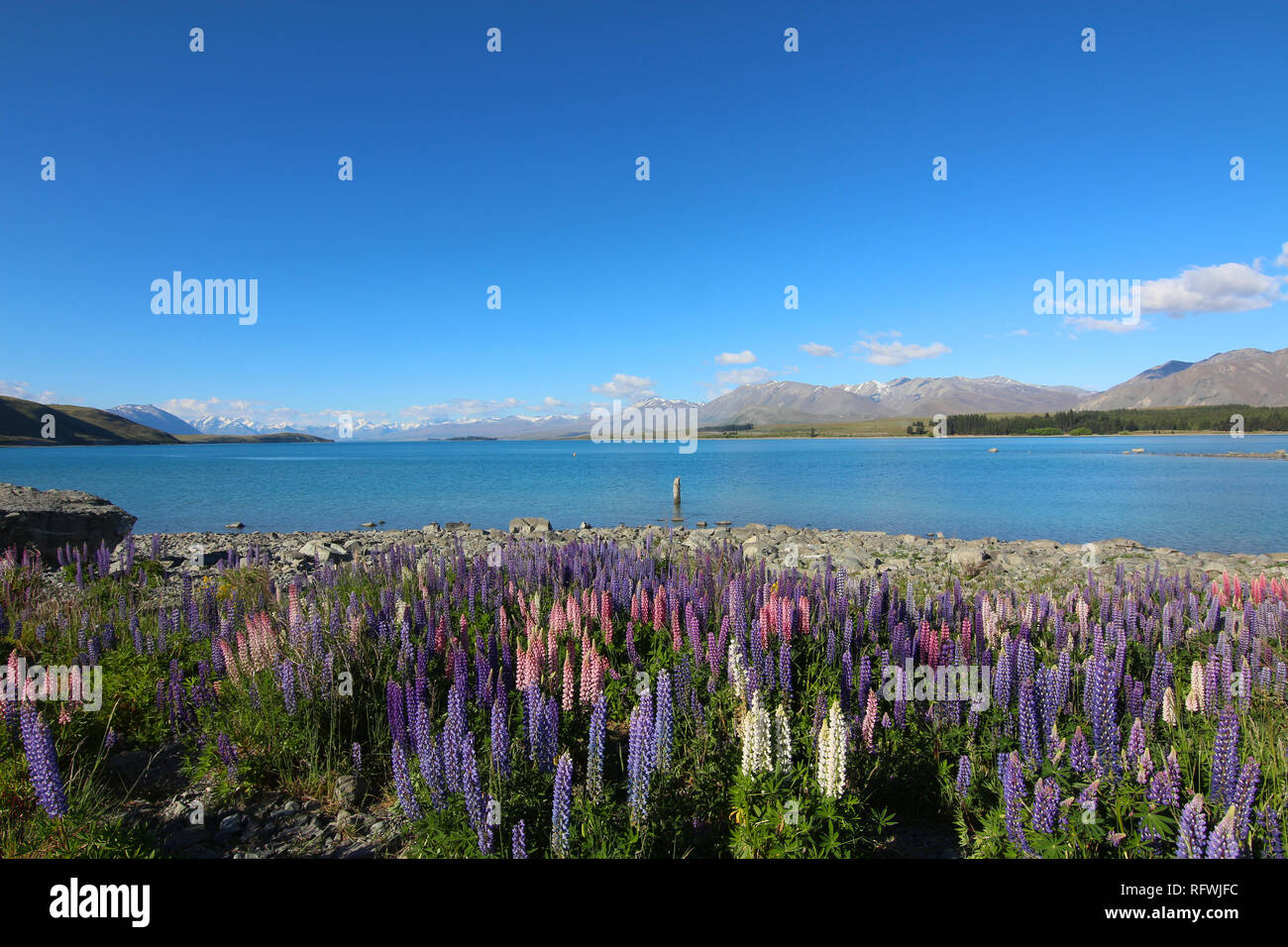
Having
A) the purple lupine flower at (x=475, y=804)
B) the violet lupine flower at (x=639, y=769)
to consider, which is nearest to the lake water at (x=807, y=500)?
the violet lupine flower at (x=639, y=769)

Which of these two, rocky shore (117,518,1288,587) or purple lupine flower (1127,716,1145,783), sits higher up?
purple lupine flower (1127,716,1145,783)

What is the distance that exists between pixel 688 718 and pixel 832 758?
152 centimetres

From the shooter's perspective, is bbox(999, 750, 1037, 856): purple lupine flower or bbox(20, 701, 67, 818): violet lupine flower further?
bbox(20, 701, 67, 818): violet lupine flower

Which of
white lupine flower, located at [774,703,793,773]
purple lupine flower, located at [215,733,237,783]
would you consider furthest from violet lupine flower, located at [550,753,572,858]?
purple lupine flower, located at [215,733,237,783]

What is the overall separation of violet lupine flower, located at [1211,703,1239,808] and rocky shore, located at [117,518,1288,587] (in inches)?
251

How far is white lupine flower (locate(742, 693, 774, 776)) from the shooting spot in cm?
360

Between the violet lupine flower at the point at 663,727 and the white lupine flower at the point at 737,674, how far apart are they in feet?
3.93

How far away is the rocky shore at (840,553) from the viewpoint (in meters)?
13.6

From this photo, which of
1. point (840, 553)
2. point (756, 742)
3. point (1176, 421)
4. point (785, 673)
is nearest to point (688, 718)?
point (785, 673)

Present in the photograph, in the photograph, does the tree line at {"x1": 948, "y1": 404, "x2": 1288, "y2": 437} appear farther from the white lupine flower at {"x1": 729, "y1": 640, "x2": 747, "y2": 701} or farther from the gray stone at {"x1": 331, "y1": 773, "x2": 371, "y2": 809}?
the gray stone at {"x1": 331, "y1": 773, "x2": 371, "y2": 809}

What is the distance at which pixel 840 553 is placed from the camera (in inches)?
710

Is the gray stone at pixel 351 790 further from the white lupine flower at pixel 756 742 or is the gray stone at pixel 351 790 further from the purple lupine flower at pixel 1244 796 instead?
the purple lupine flower at pixel 1244 796

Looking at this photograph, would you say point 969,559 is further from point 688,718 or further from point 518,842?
point 518,842
